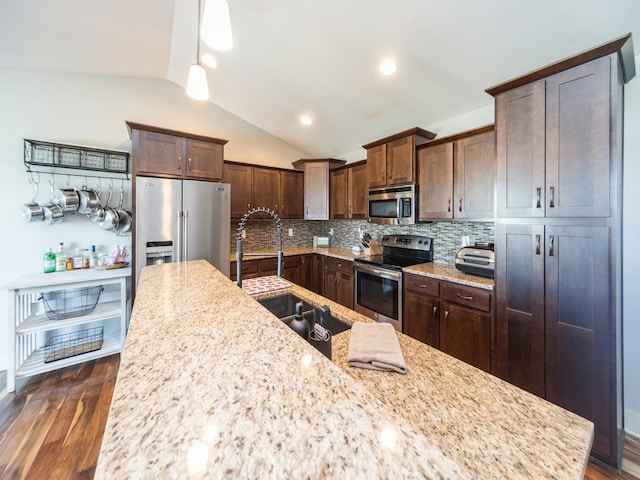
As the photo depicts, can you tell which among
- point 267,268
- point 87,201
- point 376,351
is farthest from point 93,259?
point 376,351

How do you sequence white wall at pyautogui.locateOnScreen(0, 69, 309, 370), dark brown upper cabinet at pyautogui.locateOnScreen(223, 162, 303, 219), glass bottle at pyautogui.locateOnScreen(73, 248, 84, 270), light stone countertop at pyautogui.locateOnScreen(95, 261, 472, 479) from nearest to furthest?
light stone countertop at pyautogui.locateOnScreen(95, 261, 472, 479) → white wall at pyautogui.locateOnScreen(0, 69, 309, 370) → glass bottle at pyautogui.locateOnScreen(73, 248, 84, 270) → dark brown upper cabinet at pyautogui.locateOnScreen(223, 162, 303, 219)

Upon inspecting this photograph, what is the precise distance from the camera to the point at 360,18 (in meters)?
1.91

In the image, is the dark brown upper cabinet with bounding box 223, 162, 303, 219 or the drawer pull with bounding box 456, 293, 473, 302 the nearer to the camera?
the drawer pull with bounding box 456, 293, 473, 302

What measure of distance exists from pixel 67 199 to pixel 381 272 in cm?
329

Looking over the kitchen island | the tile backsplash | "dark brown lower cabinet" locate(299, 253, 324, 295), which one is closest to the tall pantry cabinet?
the tile backsplash

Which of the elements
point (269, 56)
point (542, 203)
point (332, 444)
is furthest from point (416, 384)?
point (269, 56)

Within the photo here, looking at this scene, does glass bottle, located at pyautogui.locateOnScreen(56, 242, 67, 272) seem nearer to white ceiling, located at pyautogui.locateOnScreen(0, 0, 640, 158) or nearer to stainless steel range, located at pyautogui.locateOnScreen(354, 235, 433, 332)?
white ceiling, located at pyautogui.locateOnScreen(0, 0, 640, 158)

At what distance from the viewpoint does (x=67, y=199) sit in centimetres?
253

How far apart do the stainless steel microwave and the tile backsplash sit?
0.42 m

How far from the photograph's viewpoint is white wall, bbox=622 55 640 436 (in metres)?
1.68

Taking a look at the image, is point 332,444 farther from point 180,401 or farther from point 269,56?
point 269,56

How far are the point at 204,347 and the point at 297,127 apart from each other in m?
3.67

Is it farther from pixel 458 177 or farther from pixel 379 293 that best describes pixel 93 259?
pixel 458 177

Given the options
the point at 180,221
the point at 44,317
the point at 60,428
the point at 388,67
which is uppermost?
the point at 388,67
